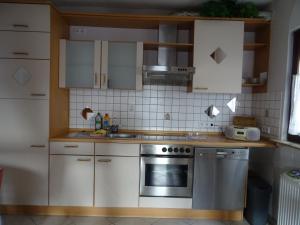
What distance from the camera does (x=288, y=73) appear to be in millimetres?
2320

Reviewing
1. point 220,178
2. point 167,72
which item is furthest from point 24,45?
point 220,178

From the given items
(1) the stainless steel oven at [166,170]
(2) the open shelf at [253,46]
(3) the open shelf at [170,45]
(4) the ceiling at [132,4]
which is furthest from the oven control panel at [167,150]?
(4) the ceiling at [132,4]

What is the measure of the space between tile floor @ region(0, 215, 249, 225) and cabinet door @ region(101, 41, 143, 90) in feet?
4.97

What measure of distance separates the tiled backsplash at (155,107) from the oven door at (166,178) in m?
0.67

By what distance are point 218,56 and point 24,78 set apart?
222cm

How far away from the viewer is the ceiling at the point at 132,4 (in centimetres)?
267

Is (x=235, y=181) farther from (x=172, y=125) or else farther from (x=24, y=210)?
(x=24, y=210)

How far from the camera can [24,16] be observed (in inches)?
92.9

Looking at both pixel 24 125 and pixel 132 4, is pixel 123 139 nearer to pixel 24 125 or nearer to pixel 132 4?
pixel 24 125

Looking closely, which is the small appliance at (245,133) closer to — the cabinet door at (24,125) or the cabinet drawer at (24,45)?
the cabinet door at (24,125)

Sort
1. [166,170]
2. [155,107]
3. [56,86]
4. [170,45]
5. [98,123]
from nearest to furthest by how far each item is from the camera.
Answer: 1. [166,170]
2. [56,86]
3. [170,45]
4. [98,123]
5. [155,107]

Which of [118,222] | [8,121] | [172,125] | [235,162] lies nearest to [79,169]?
[118,222]

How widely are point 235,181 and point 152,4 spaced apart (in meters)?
A: 2.33

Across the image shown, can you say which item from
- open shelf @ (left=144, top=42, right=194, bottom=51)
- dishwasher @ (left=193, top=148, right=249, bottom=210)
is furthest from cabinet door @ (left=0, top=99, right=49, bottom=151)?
dishwasher @ (left=193, top=148, right=249, bottom=210)
